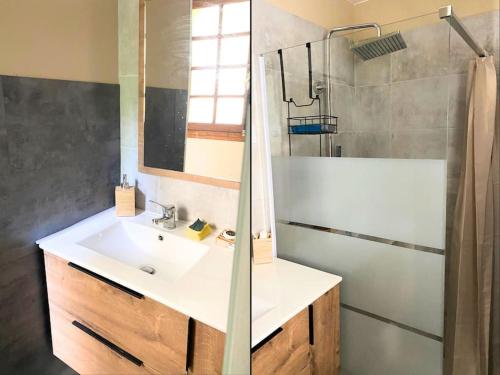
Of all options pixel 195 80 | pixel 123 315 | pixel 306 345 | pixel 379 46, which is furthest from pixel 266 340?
pixel 379 46

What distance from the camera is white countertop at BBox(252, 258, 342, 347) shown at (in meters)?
0.88

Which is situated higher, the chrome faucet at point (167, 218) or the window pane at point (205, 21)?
the window pane at point (205, 21)

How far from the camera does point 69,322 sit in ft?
3.55

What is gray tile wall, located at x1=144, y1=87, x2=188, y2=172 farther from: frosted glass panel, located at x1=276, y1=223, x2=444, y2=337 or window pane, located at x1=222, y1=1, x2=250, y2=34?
frosted glass panel, located at x1=276, y1=223, x2=444, y2=337

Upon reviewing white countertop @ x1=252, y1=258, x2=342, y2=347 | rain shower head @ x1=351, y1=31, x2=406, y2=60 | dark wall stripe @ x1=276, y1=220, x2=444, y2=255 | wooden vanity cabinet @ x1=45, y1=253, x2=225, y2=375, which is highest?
rain shower head @ x1=351, y1=31, x2=406, y2=60

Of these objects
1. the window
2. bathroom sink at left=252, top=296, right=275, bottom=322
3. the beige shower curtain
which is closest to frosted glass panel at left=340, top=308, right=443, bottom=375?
the beige shower curtain

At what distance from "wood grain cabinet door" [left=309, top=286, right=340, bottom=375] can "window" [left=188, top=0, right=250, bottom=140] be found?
0.67 meters

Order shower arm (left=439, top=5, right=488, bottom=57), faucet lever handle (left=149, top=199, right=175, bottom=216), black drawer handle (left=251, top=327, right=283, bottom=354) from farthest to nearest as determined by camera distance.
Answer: faucet lever handle (left=149, top=199, right=175, bottom=216) < shower arm (left=439, top=5, right=488, bottom=57) < black drawer handle (left=251, top=327, right=283, bottom=354)

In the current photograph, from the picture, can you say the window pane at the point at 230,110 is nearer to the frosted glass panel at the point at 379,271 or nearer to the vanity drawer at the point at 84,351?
the frosted glass panel at the point at 379,271

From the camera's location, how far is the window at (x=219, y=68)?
1150 millimetres

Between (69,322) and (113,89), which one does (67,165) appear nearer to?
(113,89)

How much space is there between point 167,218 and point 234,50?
744mm

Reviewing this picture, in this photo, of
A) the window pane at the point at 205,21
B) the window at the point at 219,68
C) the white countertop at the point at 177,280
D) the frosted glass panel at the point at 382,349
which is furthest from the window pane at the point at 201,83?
the frosted glass panel at the point at 382,349

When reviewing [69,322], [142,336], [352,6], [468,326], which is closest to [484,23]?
[352,6]
